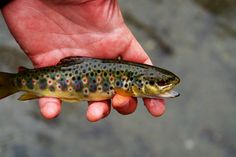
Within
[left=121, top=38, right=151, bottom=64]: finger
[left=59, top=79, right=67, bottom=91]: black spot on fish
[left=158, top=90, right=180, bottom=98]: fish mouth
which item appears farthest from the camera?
[left=121, top=38, right=151, bottom=64]: finger

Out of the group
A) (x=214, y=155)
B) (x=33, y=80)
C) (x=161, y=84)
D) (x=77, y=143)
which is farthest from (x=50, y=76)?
(x=214, y=155)

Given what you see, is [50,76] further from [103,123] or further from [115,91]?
[103,123]

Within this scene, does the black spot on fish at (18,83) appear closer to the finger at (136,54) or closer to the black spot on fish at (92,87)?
the black spot on fish at (92,87)

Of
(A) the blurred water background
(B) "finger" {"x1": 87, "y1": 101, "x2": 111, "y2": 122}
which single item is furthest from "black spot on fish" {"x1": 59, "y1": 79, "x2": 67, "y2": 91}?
(A) the blurred water background

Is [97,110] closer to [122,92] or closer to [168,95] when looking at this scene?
[122,92]

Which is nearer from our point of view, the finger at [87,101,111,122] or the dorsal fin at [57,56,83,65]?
the finger at [87,101,111,122]

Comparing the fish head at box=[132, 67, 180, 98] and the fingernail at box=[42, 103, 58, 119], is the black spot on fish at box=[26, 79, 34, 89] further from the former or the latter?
the fish head at box=[132, 67, 180, 98]

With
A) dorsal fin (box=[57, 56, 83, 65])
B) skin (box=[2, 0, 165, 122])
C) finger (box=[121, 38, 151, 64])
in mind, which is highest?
skin (box=[2, 0, 165, 122])

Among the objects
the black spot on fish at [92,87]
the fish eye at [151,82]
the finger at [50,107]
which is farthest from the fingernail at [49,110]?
the fish eye at [151,82]
